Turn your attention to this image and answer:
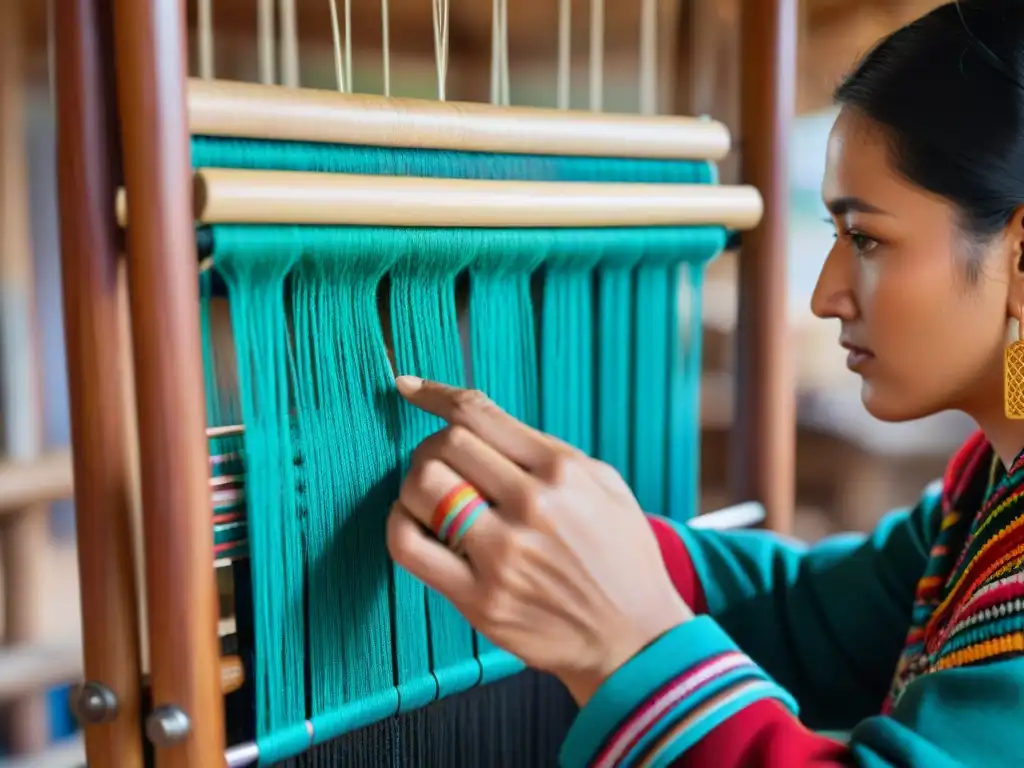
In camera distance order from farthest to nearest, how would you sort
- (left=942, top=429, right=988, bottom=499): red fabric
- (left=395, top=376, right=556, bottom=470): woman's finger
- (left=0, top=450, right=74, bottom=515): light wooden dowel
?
(left=0, top=450, right=74, bottom=515): light wooden dowel → (left=942, top=429, right=988, bottom=499): red fabric → (left=395, top=376, right=556, bottom=470): woman's finger

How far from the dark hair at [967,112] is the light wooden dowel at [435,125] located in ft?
0.54

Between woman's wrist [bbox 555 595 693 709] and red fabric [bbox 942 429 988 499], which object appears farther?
red fabric [bbox 942 429 988 499]

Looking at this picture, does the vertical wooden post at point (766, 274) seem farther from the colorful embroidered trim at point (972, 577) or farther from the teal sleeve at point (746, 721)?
Answer: the teal sleeve at point (746, 721)

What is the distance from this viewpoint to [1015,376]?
0.69 m

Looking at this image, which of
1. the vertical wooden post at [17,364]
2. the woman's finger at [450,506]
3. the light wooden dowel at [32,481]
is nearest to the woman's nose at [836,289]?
the woman's finger at [450,506]

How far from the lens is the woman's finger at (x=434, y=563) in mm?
617

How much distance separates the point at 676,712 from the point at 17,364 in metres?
1.68

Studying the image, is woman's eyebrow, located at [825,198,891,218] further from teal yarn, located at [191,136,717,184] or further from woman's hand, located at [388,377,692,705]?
woman's hand, located at [388,377,692,705]

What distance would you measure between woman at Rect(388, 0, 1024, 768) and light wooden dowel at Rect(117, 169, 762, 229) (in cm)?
11

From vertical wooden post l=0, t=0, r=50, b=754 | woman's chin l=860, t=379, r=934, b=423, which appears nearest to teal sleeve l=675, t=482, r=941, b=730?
woman's chin l=860, t=379, r=934, b=423

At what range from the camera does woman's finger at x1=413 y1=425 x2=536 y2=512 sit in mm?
623

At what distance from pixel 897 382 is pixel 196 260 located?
479 mm

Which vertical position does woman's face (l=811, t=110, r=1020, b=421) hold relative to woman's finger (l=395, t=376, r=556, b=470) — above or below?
above

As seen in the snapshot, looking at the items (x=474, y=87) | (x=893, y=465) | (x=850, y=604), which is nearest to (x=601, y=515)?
(x=850, y=604)
